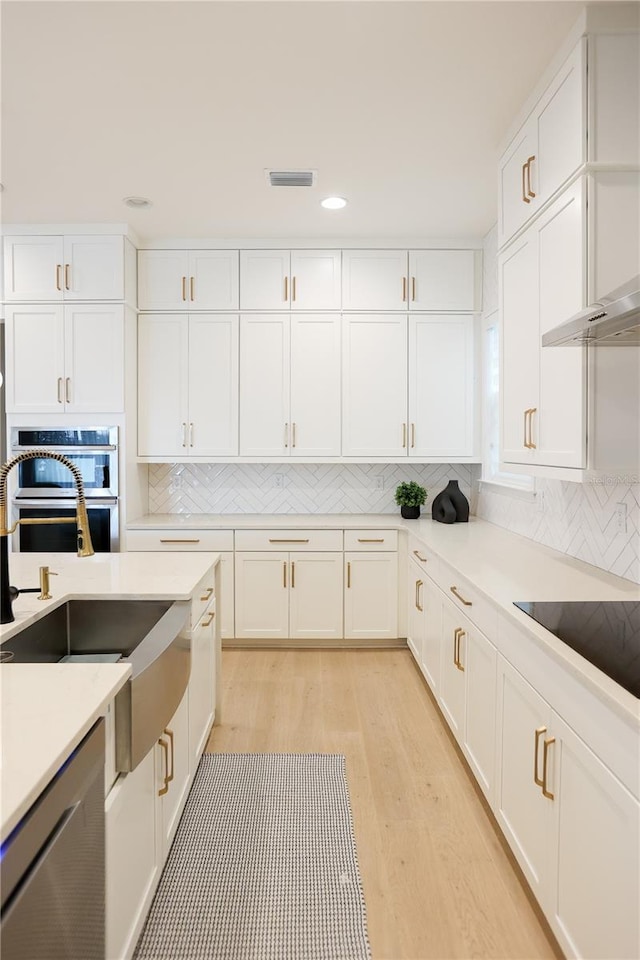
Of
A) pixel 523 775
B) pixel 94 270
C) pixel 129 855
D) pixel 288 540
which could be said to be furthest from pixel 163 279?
pixel 523 775

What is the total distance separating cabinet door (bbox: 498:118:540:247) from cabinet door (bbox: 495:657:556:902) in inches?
70.2

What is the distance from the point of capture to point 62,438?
3770mm

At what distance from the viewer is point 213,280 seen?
3.95m

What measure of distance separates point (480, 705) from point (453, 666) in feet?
1.38

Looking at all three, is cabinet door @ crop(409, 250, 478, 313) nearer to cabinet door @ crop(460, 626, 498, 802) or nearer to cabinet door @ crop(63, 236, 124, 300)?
cabinet door @ crop(63, 236, 124, 300)

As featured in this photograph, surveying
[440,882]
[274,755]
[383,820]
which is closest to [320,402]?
[274,755]

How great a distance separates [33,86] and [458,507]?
3.13 meters

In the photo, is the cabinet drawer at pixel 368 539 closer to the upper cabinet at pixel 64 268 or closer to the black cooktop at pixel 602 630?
the black cooktop at pixel 602 630

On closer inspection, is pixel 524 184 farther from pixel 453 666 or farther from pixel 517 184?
pixel 453 666

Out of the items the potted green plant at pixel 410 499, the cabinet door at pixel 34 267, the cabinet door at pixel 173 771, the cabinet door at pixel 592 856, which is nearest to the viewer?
the cabinet door at pixel 592 856

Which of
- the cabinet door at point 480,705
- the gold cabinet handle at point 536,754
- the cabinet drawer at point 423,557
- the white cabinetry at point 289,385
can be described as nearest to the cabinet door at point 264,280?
the white cabinetry at point 289,385

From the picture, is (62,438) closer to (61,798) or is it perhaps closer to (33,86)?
(33,86)

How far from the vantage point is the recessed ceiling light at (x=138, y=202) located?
10.7ft

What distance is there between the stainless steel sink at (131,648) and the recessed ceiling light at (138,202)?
240 cm
